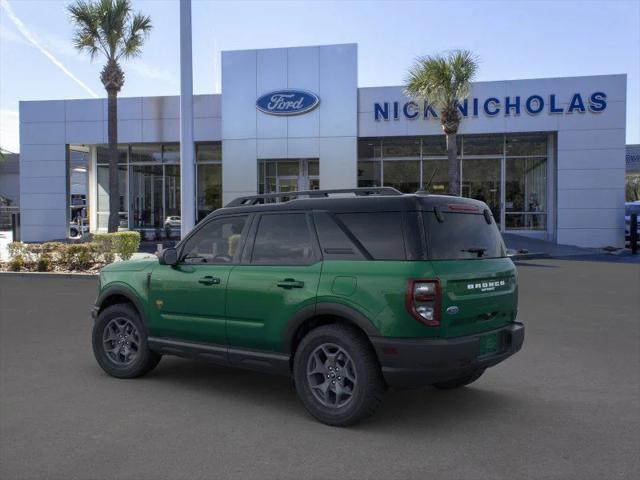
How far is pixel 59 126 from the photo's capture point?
1172 inches

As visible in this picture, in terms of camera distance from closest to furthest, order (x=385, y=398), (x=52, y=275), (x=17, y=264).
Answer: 1. (x=385, y=398)
2. (x=52, y=275)
3. (x=17, y=264)

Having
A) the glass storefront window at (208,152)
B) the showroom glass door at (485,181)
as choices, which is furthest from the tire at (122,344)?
the glass storefront window at (208,152)

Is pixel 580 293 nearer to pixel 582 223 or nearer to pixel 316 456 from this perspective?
pixel 316 456

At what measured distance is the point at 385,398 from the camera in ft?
18.2

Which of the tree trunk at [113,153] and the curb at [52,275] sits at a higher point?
the tree trunk at [113,153]

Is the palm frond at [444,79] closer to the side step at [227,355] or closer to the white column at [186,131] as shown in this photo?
the white column at [186,131]

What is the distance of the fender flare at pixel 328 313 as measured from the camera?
14.9 ft

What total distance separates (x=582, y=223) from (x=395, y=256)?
75.7ft

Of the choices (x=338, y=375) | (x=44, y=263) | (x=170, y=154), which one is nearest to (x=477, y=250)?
(x=338, y=375)

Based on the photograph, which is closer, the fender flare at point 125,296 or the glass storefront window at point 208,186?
the fender flare at point 125,296

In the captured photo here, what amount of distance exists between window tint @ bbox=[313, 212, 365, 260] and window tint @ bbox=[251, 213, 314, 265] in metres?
0.12

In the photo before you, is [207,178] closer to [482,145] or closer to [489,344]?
[482,145]

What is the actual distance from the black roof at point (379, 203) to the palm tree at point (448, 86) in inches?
703

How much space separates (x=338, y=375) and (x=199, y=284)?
1.61 meters
